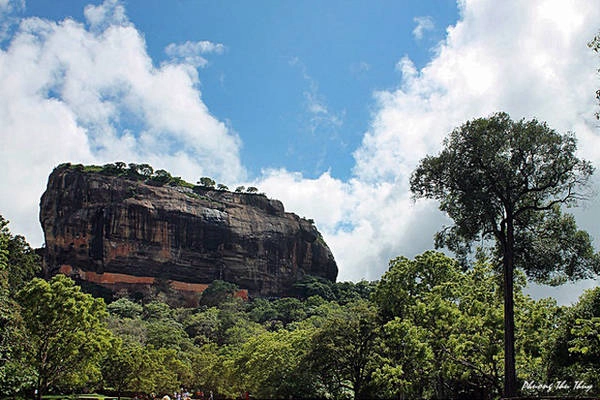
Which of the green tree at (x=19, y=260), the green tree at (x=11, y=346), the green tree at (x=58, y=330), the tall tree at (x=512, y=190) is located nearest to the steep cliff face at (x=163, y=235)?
the green tree at (x=19, y=260)

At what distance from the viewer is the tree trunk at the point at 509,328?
47.5ft

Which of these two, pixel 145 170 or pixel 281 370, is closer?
pixel 281 370

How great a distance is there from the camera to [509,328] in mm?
14828

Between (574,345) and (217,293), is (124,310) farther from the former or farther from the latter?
(574,345)

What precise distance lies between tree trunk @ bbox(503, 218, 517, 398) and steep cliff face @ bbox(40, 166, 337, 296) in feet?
260

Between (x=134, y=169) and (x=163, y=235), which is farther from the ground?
(x=134, y=169)

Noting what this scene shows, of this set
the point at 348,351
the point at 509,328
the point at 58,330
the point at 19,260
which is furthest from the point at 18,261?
the point at 509,328

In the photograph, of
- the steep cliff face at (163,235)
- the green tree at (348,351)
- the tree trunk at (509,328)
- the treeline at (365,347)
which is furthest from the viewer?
the steep cliff face at (163,235)

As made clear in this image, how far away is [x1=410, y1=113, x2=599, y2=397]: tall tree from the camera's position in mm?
15852

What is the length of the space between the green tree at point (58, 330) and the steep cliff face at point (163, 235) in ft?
212

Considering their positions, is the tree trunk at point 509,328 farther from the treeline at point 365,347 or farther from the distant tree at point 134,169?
the distant tree at point 134,169

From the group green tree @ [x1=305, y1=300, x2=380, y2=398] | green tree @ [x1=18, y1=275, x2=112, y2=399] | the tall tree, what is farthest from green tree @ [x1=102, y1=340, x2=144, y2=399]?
the tall tree

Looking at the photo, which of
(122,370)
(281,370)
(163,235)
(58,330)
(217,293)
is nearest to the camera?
(58,330)

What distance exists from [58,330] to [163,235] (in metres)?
68.6
